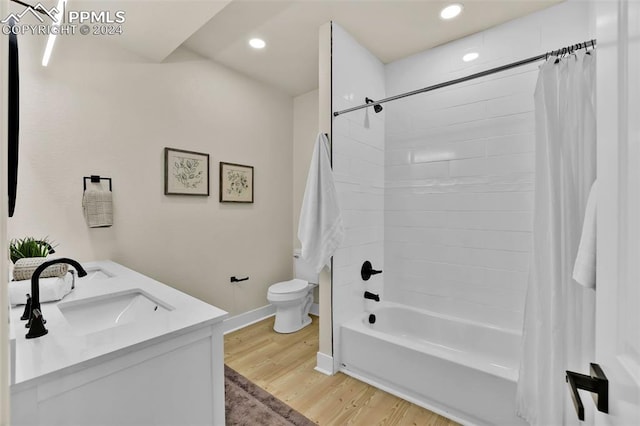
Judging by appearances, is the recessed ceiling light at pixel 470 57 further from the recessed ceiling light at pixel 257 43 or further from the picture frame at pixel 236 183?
the picture frame at pixel 236 183

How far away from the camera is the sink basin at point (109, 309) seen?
126cm

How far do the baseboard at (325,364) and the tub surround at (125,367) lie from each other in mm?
1113

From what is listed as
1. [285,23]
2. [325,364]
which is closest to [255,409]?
[325,364]

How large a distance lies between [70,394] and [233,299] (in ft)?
6.84

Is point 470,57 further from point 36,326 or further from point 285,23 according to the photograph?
point 36,326

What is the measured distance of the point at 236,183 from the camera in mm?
2840

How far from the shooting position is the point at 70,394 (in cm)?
78

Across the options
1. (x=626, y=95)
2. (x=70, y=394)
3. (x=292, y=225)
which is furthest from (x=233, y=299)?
(x=626, y=95)

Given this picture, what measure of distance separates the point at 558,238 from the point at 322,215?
1.30m

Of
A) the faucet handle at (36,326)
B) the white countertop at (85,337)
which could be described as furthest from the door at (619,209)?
the faucet handle at (36,326)

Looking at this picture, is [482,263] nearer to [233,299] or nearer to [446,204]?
[446,204]

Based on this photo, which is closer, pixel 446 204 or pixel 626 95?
pixel 626 95

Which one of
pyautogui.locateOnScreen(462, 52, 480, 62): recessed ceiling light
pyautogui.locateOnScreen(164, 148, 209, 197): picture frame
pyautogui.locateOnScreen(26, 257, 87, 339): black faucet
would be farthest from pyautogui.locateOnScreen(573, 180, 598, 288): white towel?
pyautogui.locateOnScreen(164, 148, 209, 197): picture frame

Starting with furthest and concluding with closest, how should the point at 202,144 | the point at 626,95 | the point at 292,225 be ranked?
the point at 292,225 → the point at 202,144 → the point at 626,95
